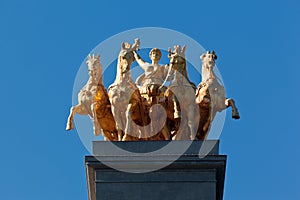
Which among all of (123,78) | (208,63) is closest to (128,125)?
(123,78)

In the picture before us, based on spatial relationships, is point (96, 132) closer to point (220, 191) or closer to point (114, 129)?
point (114, 129)

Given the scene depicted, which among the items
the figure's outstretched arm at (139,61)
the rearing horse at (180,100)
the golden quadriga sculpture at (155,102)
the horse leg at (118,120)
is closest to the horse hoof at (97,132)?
the golden quadriga sculpture at (155,102)

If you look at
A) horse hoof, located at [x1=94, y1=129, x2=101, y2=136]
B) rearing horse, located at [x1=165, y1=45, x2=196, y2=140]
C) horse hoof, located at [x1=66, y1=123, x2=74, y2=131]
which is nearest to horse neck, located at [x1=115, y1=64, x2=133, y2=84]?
rearing horse, located at [x1=165, y1=45, x2=196, y2=140]

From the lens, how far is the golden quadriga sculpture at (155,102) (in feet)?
156

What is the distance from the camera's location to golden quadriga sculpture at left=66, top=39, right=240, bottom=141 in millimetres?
47469

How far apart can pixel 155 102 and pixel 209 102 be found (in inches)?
61.7

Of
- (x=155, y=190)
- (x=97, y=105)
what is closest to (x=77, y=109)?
(x=97, y=105)

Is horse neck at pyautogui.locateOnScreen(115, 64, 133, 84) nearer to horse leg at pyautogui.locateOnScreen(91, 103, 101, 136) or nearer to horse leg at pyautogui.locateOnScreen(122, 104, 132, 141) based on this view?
horse leg at pyautogui.locateOnScreen(122, 104, 132, 141)

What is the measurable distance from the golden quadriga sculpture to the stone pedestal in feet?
2.83

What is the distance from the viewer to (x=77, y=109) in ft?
157

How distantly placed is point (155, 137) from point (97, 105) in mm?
1937

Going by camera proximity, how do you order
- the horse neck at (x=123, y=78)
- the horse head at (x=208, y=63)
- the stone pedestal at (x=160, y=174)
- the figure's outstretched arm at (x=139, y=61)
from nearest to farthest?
the stone pedestal at (x=160, y=174), the horse neck at (x=123, y=78), the horse head at (x=208, y=63), the figure's outstretched arm at (x=139, y=61)

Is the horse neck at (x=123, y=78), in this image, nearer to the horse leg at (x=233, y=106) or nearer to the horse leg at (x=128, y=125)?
the horse leg at (x=128, y=125)

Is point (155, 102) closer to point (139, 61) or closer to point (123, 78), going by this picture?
point (123, 78)
